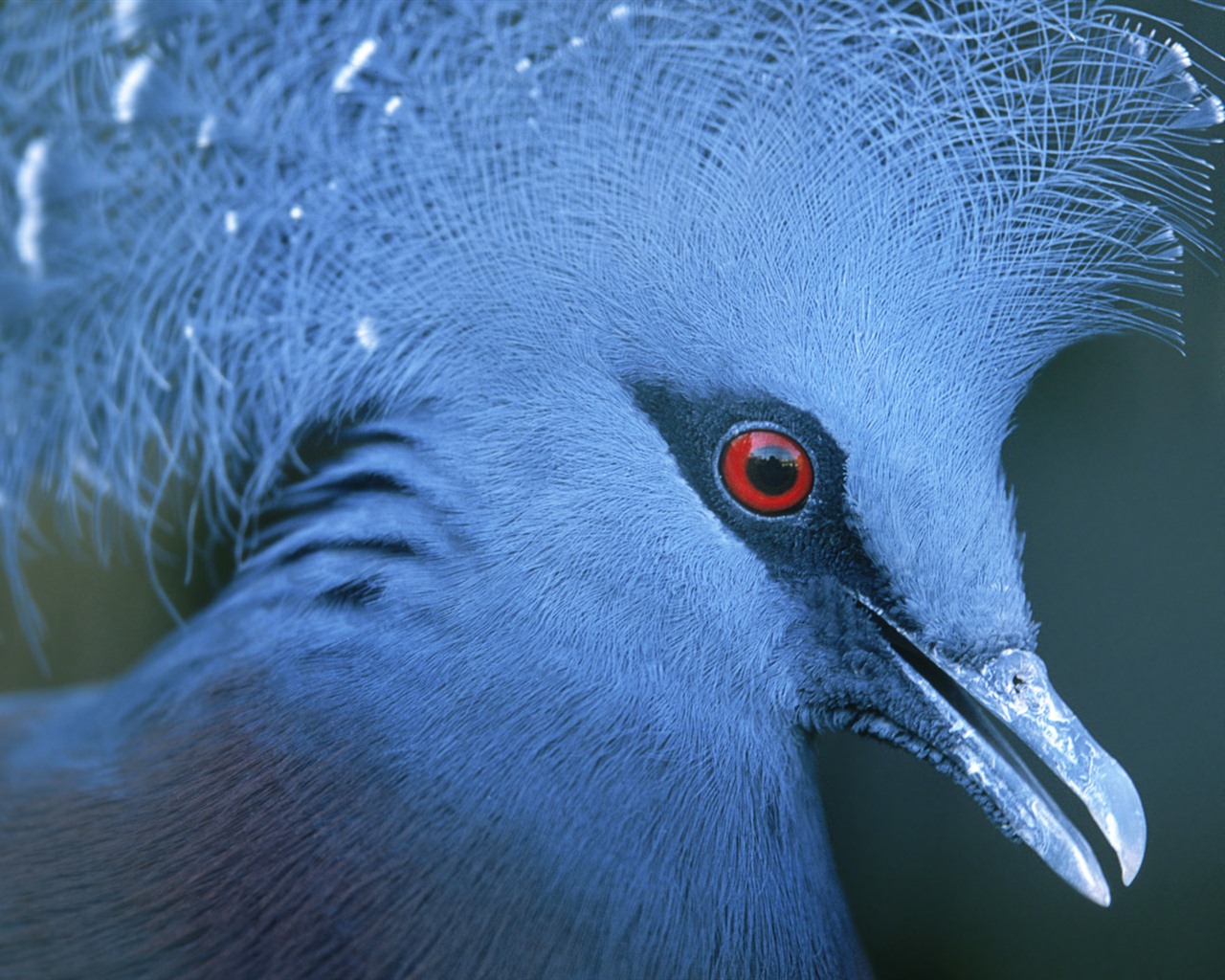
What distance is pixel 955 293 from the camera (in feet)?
3.07

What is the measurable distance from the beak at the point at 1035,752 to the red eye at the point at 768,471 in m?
0.11

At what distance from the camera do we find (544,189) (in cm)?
96

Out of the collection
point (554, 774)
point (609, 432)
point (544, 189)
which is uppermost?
point (544, 189)

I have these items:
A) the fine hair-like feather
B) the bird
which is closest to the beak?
the bird

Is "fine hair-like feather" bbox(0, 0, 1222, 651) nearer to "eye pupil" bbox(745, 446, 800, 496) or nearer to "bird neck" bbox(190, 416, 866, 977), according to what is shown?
"eye pupil" bbox(745, 446, 800, 496)

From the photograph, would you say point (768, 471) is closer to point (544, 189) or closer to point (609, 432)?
point (609, 432)

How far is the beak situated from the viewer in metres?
0.87

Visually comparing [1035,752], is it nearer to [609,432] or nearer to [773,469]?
[773,469]

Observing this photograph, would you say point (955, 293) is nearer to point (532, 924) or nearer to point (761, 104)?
point (761, 104)

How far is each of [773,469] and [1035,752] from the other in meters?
0.34

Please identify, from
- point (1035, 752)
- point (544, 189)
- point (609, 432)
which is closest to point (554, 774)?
point (609, 432)

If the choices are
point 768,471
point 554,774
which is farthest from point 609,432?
point 554,774

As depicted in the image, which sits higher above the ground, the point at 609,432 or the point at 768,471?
the point at 609,432

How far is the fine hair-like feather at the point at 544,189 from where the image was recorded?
926mm
